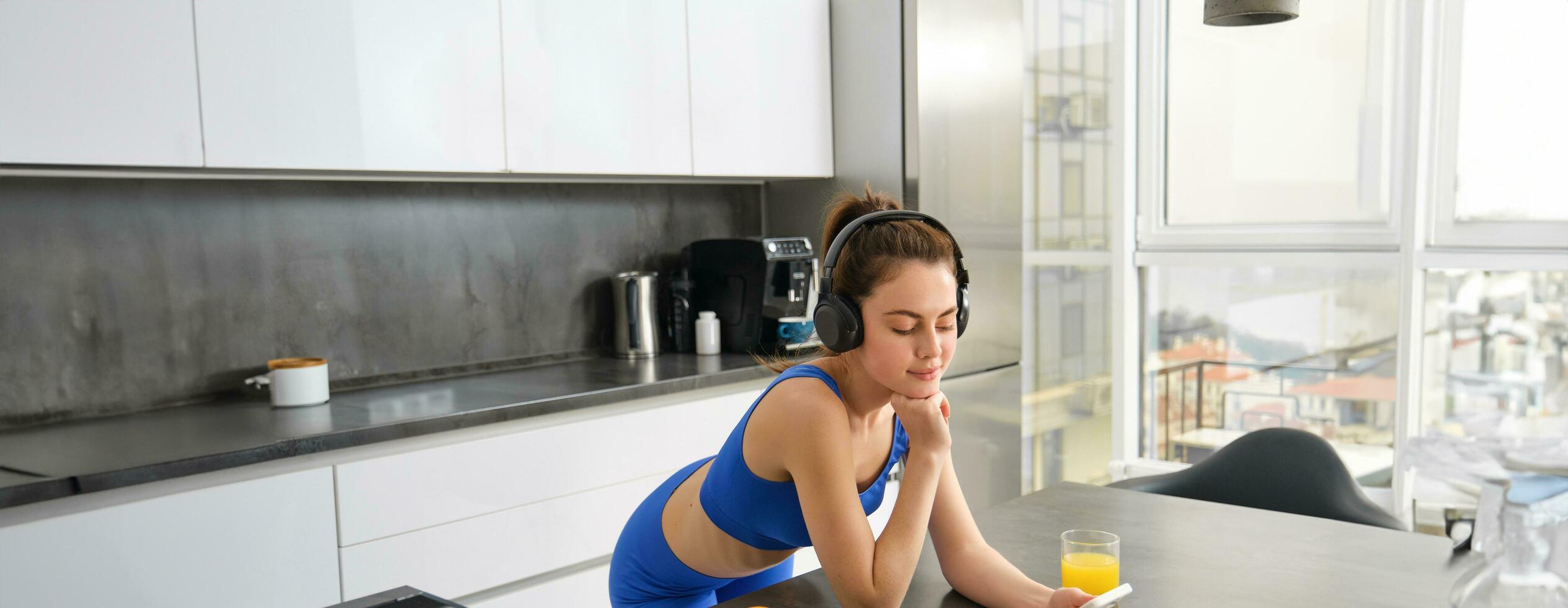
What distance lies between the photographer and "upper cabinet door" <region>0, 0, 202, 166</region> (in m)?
1.85

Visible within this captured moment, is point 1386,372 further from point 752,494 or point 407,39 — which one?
point 407,39

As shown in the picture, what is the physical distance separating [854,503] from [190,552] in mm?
1205

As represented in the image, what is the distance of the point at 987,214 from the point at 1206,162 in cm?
87

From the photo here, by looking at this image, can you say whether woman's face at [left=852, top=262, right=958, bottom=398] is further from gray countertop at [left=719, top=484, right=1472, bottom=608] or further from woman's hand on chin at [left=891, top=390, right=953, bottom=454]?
gray countertop at [left=719, top=484, right=1472, bottom=608]

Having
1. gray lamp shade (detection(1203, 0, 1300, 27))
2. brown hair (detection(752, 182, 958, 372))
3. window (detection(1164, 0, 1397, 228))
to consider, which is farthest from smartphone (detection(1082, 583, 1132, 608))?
window (detection(1164, 0, 1397, 228))

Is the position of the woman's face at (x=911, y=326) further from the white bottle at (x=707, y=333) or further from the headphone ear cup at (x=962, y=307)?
the white bottle at (x=707, y=333)

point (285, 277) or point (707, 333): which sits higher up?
point (285, 277)

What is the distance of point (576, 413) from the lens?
2383 mm

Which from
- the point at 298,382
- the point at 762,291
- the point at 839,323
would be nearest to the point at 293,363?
the point at 298,382

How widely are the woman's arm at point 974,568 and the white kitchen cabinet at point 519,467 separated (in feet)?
3.70

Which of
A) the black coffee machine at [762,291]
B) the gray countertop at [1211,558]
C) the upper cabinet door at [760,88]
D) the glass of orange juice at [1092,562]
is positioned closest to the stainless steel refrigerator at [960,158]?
the upper cabinet door at [760,88]

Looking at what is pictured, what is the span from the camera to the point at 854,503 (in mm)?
1282

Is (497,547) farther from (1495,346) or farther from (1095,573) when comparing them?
(1495,346)

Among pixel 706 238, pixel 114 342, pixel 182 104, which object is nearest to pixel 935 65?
pixel 706 238
